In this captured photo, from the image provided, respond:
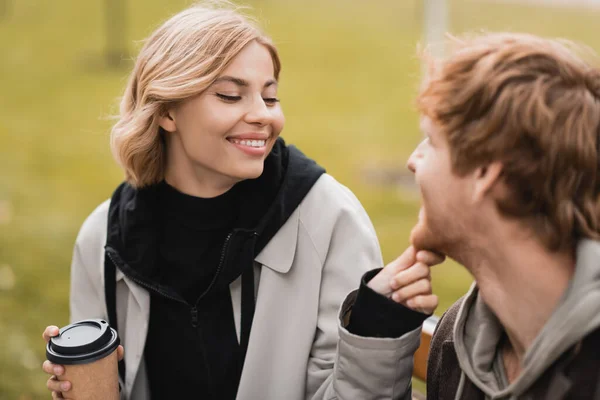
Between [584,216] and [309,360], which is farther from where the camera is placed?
[309,360]

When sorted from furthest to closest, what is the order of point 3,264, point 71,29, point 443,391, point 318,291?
point 71,29
point 3,264
point 318,291
point 443,391

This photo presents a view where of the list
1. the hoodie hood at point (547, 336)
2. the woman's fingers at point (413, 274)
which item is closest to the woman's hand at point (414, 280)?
the woman's fingers at point (413, 274)

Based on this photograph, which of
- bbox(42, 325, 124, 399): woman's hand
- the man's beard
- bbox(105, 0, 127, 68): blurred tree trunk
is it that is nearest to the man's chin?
the man's beard

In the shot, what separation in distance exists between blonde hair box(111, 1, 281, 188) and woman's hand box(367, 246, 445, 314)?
80 centimetres

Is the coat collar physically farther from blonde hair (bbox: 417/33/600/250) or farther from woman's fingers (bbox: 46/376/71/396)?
blonde hair (bbox: 417/33/600/250)

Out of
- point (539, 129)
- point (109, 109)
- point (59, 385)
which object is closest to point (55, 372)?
point (59, 385)

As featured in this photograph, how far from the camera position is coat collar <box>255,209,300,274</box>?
2109 millimetres

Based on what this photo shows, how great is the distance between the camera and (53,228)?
5691 millimetres

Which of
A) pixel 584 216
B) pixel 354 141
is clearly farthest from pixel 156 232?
pixel 354 141

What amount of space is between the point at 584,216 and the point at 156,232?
1.38m

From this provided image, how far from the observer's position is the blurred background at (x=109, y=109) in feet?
15.6

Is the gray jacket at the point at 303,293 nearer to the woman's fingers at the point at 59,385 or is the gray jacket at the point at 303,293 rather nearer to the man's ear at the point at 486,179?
the woman's fingers at the point at 59,385

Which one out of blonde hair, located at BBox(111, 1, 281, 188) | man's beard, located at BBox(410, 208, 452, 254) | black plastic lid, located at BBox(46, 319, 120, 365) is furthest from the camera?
blonde hair, located at BBox(111, 1, 281, 188)

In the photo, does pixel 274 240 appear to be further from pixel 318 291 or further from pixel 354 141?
pixel 354 141
